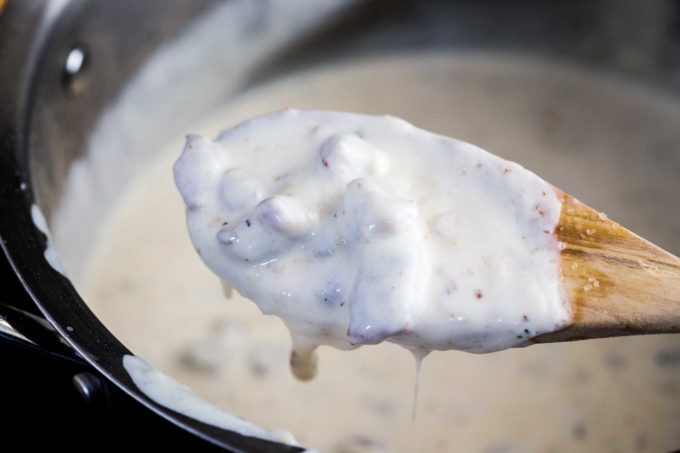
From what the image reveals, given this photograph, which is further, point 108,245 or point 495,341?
point 108,245

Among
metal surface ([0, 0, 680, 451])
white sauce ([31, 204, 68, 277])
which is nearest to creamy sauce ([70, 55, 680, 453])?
metal surface ([0, 0, 680, 451])

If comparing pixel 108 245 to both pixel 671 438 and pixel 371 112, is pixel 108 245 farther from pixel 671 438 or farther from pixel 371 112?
pixel 671 438

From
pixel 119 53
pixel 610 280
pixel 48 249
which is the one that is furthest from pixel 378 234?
pixel 119 53

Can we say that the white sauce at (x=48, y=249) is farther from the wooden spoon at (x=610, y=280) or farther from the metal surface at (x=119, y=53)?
the wooden spoon at (x=610, y=280)

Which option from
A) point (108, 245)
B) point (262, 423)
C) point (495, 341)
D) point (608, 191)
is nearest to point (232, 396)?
point (262, 423)

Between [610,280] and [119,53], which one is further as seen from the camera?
[119,53]

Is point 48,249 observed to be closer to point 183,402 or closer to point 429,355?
point 183,402

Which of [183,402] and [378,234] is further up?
[378,234]
